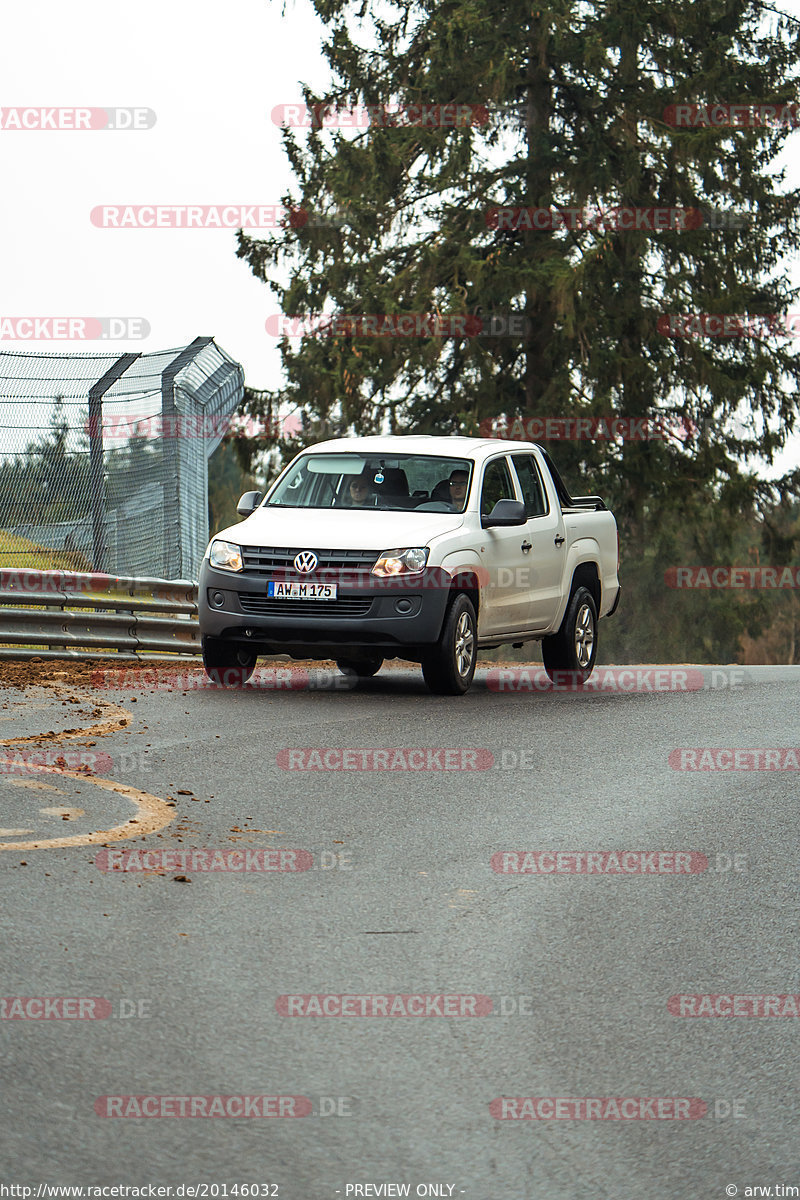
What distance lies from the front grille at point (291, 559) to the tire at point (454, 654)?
0.75m

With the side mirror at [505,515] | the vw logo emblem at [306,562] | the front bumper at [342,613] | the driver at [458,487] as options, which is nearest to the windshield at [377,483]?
the driver at [458,487]

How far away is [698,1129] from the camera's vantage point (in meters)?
3.99

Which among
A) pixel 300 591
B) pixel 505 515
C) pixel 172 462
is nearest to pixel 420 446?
pixel 505 515

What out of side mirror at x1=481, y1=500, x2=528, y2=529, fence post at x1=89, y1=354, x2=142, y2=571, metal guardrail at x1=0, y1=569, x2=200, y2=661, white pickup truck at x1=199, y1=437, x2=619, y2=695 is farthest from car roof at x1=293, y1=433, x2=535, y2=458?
fence post at x1=89, y1=354, x2=142, y2=571

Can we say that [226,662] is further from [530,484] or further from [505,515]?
[530,484]

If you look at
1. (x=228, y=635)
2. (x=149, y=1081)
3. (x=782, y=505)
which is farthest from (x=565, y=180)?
(x=149, y=1081)

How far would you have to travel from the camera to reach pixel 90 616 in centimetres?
1457

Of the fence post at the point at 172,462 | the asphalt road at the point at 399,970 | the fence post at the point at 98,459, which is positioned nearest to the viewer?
the asphalt road at the point at 399,970

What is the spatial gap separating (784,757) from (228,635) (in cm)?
425

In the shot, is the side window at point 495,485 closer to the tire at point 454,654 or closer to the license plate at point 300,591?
the tire at point 454,654

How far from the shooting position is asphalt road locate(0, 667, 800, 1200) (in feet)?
12.5

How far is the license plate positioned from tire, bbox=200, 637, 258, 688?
780 mm

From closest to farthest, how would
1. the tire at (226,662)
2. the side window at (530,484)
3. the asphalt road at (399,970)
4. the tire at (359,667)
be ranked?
the asphalt road at (399,970) → the tire at (226,662) → the side window at (530,484) → the tire at (359,667)

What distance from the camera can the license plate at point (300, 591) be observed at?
11992 millimetres
